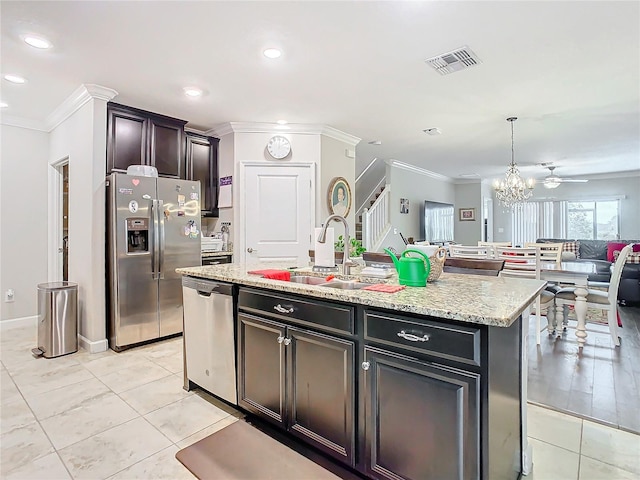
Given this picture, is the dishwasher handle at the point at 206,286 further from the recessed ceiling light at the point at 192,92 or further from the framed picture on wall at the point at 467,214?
the framed picture on wall at the point at 467,214

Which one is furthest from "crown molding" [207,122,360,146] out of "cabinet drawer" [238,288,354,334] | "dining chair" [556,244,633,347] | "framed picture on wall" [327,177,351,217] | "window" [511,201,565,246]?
"window" [511,201,565,246]

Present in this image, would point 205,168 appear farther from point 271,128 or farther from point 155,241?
point 155,241

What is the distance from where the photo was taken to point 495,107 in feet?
12.7

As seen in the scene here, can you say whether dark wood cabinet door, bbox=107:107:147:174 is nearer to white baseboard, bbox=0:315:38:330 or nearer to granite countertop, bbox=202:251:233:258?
granite countertop, bbox=202:251:233:258

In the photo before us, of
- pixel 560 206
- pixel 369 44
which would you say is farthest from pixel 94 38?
pixel 560 206

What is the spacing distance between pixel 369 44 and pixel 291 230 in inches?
99.9

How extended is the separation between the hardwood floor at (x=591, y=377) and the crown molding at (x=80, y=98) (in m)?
4.52

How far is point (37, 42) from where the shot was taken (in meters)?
2.49

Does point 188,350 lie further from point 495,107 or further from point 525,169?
point 525,169

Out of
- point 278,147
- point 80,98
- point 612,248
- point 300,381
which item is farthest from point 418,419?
point 612,248

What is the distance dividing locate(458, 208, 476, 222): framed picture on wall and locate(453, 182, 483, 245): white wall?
0.19ft

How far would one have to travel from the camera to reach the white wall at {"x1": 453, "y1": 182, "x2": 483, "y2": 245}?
9.59m

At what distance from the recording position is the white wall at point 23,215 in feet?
13.6

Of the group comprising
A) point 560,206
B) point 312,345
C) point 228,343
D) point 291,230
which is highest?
point 560,206
